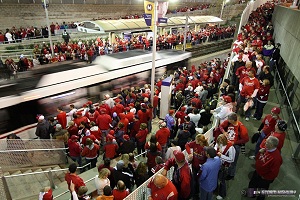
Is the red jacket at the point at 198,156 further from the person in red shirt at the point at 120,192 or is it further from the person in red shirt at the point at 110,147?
the person in red shirt at the point at 110,147

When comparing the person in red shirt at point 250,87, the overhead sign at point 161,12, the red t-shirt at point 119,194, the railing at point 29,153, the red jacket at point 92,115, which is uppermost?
the overhead sign at point 161,12

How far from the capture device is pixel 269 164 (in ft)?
12.9

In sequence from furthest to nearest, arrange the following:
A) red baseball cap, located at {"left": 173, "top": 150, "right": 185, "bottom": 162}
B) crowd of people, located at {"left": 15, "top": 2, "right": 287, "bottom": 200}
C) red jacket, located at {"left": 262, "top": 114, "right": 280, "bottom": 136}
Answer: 1. red jacket, located at {"left": 262, "top": 114, "right": 280, "bottom": 136}
2. crowd of people, located at {"left": 15, "top": 2, "right": 287, "bottom": 200}
3. red baseball cap, located at {"left": 173, "top": 150, "right": 185, "bottom": 162}

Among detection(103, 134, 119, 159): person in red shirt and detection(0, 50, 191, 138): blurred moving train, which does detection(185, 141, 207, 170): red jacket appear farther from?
detection(0, 50, 191, 138): blurred moving train

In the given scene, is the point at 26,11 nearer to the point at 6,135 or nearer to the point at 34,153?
the point at 6,135

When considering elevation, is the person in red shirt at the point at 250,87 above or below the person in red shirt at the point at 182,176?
above

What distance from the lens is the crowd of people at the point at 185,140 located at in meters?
3.94

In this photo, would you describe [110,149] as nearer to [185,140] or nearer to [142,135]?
[142,135]

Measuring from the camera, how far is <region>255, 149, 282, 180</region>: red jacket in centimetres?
389

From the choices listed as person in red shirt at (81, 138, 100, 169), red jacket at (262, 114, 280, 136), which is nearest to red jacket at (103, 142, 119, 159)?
person in red shirt at (81, 138, 100, 169)

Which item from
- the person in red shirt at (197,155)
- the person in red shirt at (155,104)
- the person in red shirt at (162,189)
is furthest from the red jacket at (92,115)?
the person in red shirt at (162,189)

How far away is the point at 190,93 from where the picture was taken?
10.0m

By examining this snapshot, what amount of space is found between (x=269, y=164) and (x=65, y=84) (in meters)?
7.94

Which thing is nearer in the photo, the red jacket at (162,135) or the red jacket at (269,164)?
the red jacket at (269,164)
